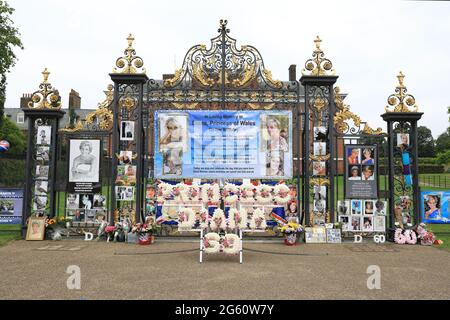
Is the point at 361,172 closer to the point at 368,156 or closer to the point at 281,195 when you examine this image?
the point at 368,156

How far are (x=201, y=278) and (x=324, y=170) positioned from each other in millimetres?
5647

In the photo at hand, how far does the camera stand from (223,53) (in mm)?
10625

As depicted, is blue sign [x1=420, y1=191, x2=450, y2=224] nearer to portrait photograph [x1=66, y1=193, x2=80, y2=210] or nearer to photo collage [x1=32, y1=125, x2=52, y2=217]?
portrait photograph [x1=66, y1=193, x2=80, y2=210]

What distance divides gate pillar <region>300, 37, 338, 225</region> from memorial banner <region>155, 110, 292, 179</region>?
622mm

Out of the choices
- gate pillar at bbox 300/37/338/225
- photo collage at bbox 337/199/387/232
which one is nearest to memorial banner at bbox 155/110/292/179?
gate pillar at bbox 300/37/338/225

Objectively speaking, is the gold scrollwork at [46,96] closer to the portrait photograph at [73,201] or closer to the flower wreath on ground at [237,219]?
the portrait photograph at [73,201]

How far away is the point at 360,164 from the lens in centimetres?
1063

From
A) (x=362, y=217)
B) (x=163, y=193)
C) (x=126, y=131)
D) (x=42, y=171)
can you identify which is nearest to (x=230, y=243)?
(x=163, y=193)

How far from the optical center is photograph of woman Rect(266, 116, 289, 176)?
10.4 m

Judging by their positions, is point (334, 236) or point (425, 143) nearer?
point (334, 236)

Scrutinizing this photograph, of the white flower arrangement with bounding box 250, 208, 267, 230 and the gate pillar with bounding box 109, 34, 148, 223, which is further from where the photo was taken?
the gate pillar with bounding box 109, 34, 148, 223

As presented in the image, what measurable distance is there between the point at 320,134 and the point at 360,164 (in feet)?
4.71

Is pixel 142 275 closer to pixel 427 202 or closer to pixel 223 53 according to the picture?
pixel 223 53

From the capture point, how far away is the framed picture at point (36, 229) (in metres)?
10.4
